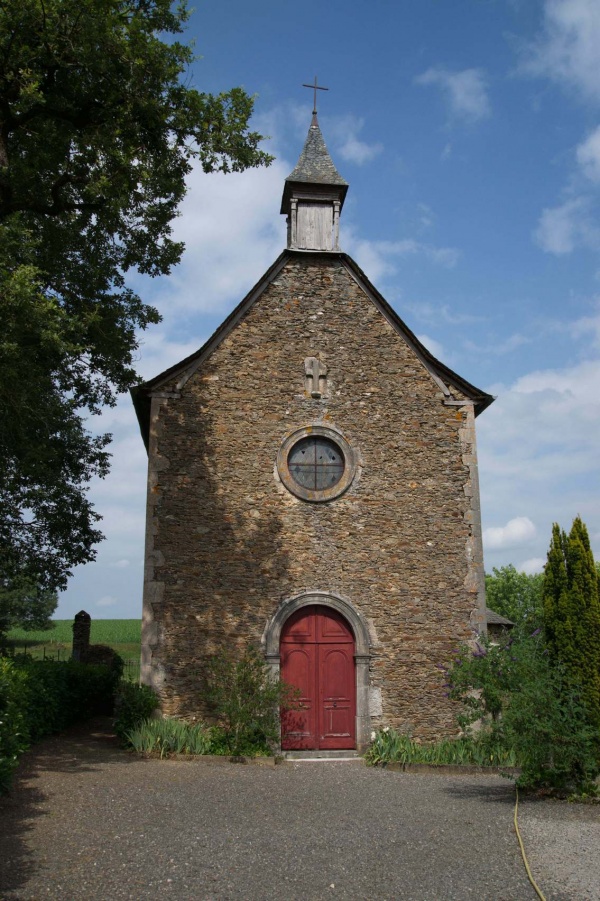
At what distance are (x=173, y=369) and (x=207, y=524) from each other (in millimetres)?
2913

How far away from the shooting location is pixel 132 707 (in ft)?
37.8

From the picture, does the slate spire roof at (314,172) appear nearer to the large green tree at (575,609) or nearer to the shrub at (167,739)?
the large green tree at (575,609)

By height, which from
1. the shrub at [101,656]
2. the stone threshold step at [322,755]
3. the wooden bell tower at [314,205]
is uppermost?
the wooden bell tower at [314,205]

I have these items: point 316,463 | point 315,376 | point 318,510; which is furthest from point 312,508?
point 315,376

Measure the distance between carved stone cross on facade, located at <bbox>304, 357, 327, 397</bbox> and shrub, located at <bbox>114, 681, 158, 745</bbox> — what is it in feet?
19.4

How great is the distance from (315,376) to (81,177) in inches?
206

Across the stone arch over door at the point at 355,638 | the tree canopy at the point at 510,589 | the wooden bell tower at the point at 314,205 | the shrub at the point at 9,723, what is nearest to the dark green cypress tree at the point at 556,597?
the stone arch over door at the point at 355,638

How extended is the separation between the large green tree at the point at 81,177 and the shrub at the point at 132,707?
179 inches

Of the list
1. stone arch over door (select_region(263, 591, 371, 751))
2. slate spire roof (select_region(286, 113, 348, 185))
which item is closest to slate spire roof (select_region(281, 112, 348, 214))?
slate spire roof (select_region(286, 113, 348, 185))

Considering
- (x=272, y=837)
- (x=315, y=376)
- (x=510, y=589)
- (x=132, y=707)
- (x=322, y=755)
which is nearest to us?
(x=272, y=837)

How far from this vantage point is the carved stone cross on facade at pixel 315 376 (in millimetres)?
13414

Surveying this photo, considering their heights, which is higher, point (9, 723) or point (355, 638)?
point (355, 638)

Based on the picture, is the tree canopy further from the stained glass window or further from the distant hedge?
the stained glass window

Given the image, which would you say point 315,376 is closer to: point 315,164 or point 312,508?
point 312,508
